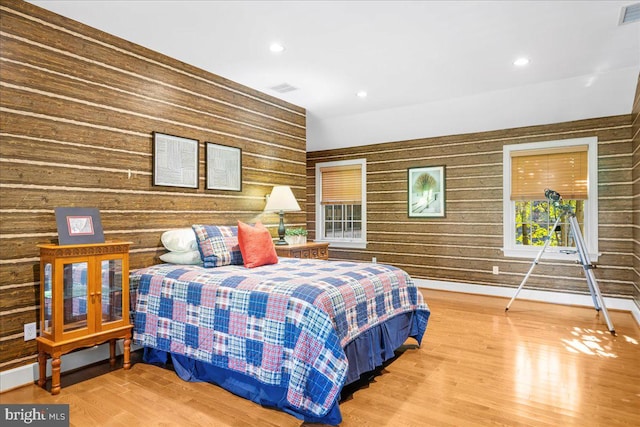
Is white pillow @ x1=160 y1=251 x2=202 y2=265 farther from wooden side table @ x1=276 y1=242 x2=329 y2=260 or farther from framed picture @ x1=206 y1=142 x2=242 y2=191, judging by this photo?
wooden side table @ x1=276 y1=242 x2=329 y2=260

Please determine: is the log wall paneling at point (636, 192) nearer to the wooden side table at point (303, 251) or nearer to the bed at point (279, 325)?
the bed at point (279, 325)

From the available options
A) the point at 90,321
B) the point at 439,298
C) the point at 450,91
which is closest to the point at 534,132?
the point at 450,91

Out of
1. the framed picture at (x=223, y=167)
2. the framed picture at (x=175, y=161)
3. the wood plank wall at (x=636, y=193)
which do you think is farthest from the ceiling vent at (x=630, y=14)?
the framed picture at (x=175, y=161)

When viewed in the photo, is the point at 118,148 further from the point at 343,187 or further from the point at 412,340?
the point at 343,187

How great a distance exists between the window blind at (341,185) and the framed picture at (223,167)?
9.49ft

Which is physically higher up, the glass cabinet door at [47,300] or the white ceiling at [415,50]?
the white ceiling at [415,50]

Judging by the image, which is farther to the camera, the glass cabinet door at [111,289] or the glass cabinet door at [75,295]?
the glass cabinet door at [111,289]

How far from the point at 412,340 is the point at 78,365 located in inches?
110

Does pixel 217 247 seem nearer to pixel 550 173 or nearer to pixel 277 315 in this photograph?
pixel 277 315

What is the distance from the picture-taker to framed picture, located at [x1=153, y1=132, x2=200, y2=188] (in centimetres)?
361

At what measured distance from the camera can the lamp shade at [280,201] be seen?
A: 4.52m

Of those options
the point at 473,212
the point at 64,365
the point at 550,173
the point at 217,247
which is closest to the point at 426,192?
the point at 473,212

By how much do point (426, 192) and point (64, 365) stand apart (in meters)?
5.04

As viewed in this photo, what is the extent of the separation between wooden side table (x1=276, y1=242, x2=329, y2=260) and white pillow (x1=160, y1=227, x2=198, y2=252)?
3.56ft
